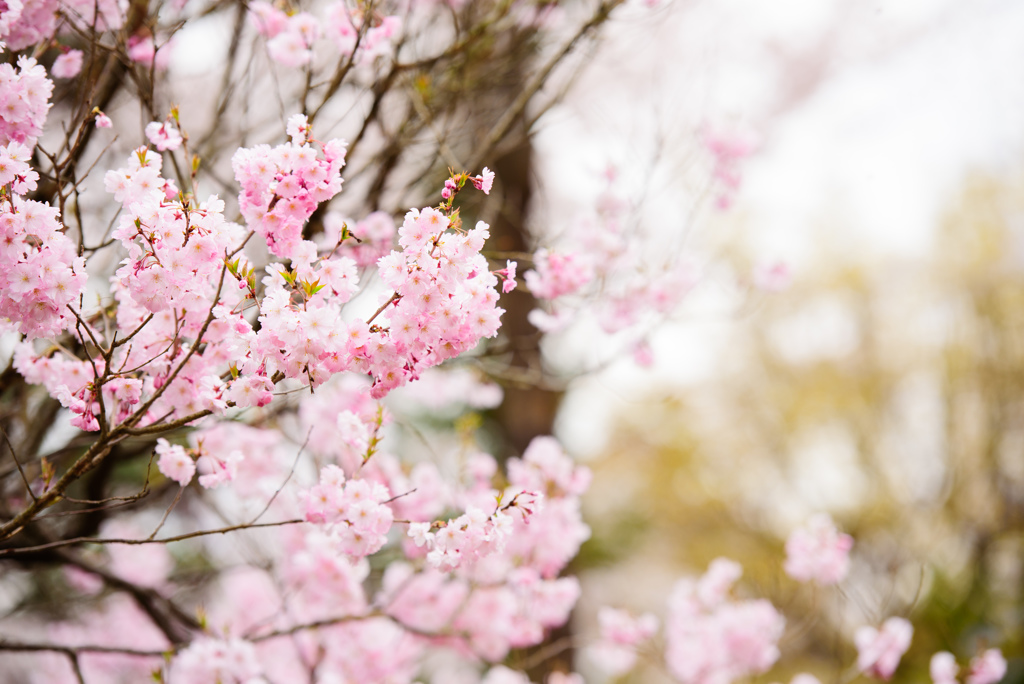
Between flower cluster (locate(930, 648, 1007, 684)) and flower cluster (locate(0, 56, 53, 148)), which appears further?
flower cluster (locate(930, 648, 1007, 684))

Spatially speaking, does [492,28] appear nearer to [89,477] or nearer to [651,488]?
[89,477]

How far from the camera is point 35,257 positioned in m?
1.31

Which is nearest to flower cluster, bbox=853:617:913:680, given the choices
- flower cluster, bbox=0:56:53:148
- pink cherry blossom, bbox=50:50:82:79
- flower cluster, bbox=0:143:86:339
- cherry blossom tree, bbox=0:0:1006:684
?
cherry blossom tree, bbox=0:0:1006:684

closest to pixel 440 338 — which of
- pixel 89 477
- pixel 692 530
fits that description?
pixel 89 477

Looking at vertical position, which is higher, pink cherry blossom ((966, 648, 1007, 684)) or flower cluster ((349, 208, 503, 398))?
flower cluster ((349, 208, 503, 398))

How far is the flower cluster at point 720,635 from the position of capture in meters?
3.65

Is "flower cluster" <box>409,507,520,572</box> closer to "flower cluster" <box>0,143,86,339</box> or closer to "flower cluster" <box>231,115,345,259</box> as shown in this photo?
Answer: "flower cluster" <box>231,115,345,259</box>

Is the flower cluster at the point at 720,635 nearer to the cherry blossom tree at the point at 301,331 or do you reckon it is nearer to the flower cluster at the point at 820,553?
the cherry blossom tree at the point at 301,331

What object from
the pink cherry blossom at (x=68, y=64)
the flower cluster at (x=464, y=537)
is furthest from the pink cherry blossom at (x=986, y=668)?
the pink cherry blossom at (x=68, y=64)

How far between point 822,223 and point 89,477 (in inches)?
443

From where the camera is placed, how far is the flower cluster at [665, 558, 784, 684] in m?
3.65

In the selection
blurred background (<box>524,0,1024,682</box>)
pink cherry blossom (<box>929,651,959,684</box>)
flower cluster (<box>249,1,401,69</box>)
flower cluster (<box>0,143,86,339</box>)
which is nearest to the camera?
flower cluster (<box>0,143,86,339</box>)

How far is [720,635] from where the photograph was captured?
3721mm

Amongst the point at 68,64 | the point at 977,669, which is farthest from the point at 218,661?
the point at 977,669
